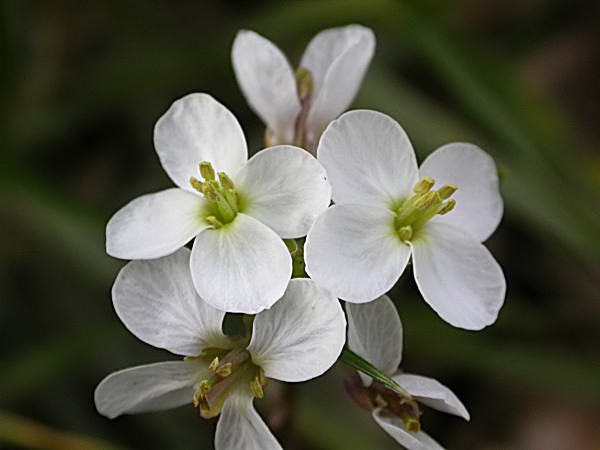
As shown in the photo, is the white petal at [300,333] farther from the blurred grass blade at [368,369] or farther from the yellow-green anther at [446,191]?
the yellow-green anther at [446,191]

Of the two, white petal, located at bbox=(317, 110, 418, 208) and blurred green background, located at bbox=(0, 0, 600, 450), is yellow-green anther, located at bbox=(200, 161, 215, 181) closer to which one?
white petal, located at bbox=(317, 110, 418, 208)

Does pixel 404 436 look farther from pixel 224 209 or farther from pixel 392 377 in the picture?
pixel 224 209

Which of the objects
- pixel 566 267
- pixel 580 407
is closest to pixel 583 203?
pixel 566 267

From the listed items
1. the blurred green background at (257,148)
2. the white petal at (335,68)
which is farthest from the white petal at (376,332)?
Answer: the blurred green background at (257,148)

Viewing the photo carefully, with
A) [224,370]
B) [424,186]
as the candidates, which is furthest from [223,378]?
[424,186]

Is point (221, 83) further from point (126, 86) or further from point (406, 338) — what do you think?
point (406, 338)

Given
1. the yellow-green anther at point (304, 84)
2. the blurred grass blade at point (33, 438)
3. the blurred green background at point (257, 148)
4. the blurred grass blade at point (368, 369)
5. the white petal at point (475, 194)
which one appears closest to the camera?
the blurred grass blade at point (368, 369)

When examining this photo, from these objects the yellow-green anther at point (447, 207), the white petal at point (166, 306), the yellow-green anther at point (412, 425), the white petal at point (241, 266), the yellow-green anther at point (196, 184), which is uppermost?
the yellow-green anther at point (447, 207)
